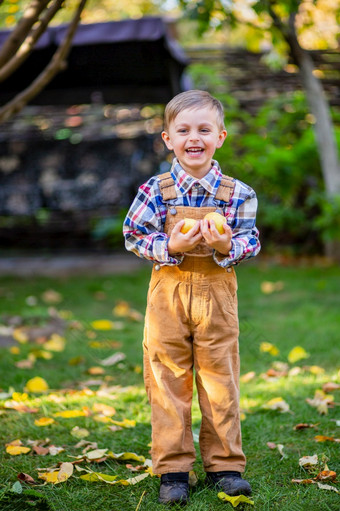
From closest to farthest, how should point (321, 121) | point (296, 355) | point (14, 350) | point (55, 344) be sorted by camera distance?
point (296, 355) < point (14, 350) < point (55, 344) < point (321, 121)

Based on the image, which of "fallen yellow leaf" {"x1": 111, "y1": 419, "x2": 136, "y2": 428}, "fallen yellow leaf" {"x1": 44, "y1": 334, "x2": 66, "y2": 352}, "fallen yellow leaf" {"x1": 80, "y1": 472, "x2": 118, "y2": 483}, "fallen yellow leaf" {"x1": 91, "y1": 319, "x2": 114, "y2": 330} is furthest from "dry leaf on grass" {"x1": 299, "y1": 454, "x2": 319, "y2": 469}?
"fallen yellow leaf" {"x1": 91, "y1": 319, "x2": 114, "y2": 330}

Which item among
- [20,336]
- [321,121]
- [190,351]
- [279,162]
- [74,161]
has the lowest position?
[20,336]

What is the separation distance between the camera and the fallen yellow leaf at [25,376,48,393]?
12.1ft

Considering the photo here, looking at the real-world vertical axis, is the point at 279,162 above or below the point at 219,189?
above

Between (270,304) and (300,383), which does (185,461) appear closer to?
(300,383)

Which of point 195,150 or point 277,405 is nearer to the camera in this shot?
point 195,150

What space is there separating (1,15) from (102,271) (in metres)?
3.52

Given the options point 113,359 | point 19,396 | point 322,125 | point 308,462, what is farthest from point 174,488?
point 322,125

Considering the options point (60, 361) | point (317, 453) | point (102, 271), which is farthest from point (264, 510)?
point (102, 271)

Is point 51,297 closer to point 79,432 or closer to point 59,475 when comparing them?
point 79,432

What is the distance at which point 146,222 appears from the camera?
2.40 meters

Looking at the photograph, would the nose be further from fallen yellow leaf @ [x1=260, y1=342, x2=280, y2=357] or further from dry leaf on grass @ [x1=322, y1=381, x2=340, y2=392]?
fallen yellow leaf @ [x1=260, y1=342, x2=280, y2=357]

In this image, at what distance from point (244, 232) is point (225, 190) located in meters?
0.17

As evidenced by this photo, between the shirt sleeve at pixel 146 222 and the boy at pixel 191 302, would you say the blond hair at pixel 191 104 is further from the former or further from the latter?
the shirt sleeve at pixel 146 222
